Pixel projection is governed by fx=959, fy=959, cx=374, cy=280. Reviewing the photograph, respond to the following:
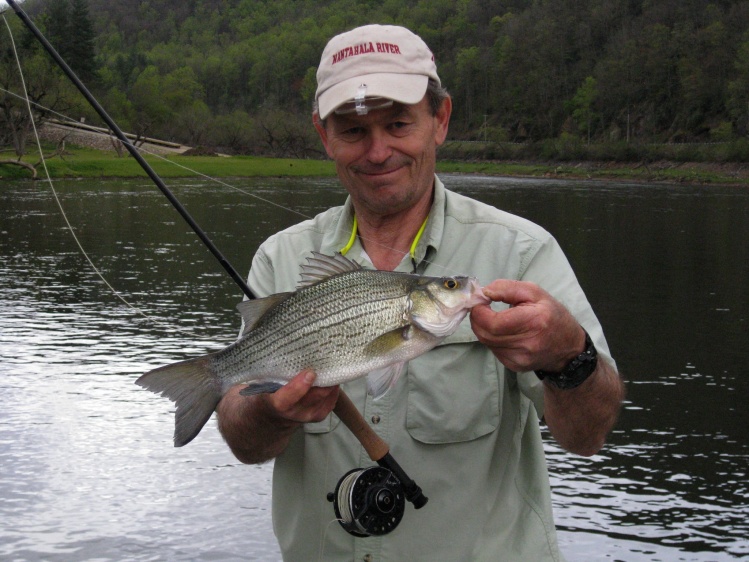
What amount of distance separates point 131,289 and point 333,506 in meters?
14.7

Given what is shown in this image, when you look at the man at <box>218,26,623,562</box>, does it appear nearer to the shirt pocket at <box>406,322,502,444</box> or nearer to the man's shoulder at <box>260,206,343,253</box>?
the shirt pocket at <box>406,322,502,444</box>

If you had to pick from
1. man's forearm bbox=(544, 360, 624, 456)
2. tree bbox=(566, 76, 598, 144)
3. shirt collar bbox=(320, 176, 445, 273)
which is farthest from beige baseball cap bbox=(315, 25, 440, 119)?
tree bbox=(566, 76, 598, 144)

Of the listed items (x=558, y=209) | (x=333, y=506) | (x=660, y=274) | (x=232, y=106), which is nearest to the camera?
(x=333, y=506)

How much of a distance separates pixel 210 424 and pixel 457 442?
7134mm

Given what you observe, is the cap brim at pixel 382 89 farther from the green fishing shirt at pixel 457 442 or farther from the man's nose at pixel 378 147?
the green fishing shirt at pixel 457 442

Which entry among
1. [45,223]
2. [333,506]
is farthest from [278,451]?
[45,223]

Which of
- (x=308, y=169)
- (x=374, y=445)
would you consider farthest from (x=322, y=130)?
(x=308, y=169)

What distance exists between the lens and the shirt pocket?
313cm

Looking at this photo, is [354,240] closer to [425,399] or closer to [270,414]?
[425,399]

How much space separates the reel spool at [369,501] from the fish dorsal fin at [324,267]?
65 cm

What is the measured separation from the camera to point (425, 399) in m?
3.17

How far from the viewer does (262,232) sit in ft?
88.0

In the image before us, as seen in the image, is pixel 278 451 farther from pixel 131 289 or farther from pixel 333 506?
pixel 131 289

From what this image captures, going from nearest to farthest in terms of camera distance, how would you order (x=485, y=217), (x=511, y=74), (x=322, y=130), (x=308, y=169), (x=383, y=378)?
(x=383, y=378) < (x=485, y=217) < (x=322, y=130) < (x=308, y=169) < (x=511, y=74)
